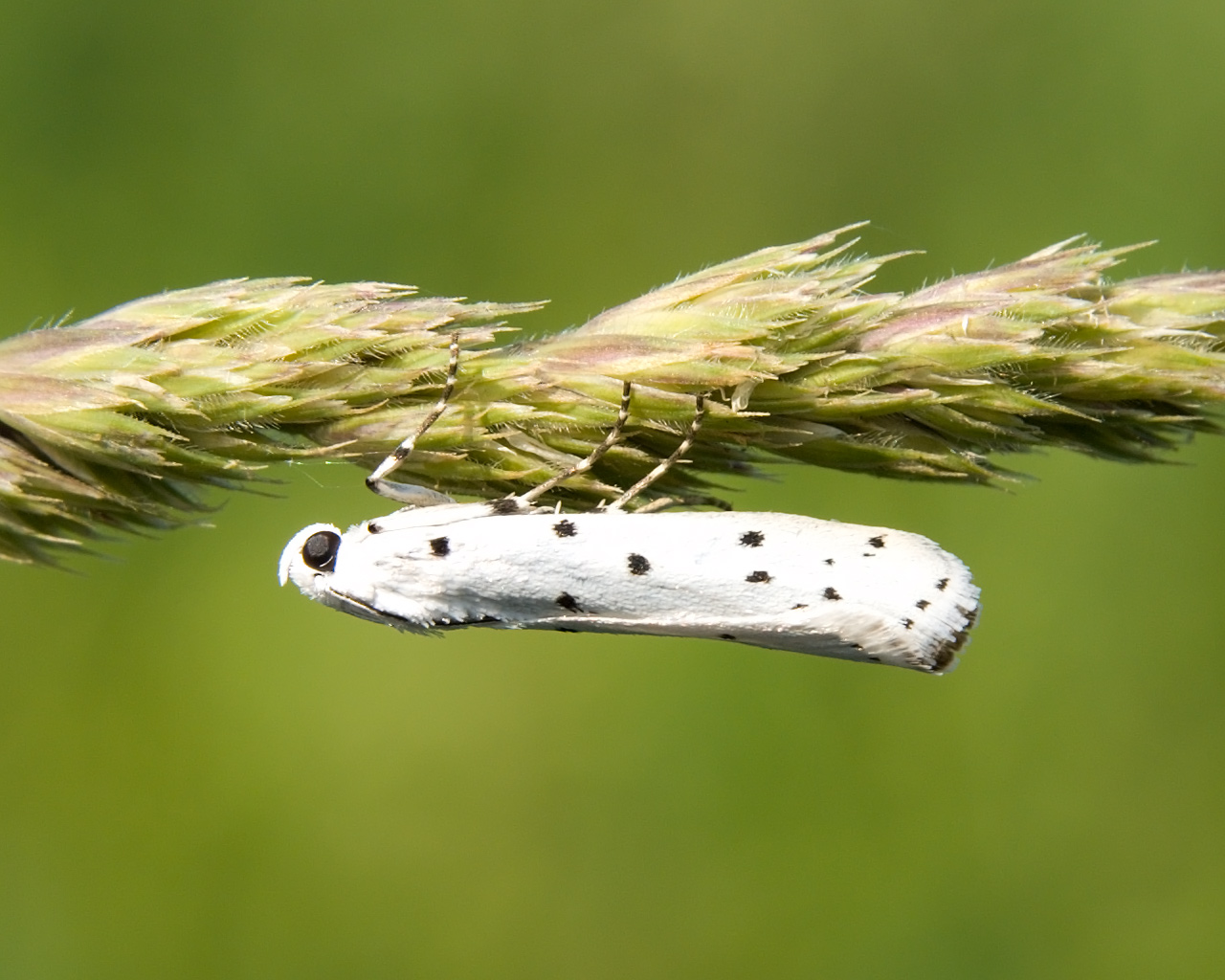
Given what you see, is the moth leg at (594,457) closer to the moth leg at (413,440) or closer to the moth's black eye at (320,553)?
the moth leg at (413,440)

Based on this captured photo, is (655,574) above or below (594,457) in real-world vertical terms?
below

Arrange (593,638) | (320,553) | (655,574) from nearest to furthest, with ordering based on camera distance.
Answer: (655,574) → (320,553) → (593,638)

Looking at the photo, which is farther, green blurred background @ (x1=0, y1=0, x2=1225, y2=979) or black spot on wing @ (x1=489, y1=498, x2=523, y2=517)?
green blurred background @ (x1=0, y1=0, x2=1225, y2=979)

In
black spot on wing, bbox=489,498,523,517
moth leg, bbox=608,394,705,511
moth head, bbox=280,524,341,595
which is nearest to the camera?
moth leg, bbox=608,394,705,511

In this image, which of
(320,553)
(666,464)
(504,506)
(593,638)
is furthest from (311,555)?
(593,638)

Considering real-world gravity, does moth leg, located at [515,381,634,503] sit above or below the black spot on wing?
above

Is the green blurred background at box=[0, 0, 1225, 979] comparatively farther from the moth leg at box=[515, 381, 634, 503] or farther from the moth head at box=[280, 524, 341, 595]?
the moth leg at box=[515, 381, 634, 503]

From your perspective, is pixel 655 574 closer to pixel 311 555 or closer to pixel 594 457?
pixel 594 457

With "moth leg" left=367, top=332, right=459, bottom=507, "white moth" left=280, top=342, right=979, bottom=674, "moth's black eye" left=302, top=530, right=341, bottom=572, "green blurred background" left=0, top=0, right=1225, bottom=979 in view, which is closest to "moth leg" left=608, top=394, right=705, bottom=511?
"white moth" left=280, top=342, right=979, bottom=674

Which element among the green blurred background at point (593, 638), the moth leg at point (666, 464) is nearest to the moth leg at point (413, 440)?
the moth leg at point (666, 464)
